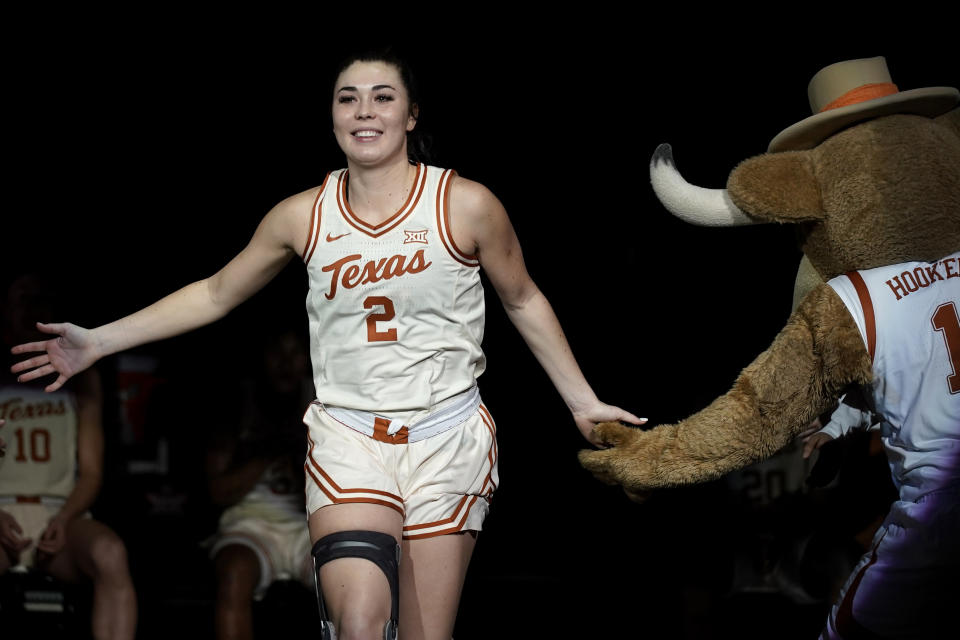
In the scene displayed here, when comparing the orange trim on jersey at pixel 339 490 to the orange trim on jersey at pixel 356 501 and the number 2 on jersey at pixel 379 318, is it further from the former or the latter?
the number 2 on jersey at pixel 379 318

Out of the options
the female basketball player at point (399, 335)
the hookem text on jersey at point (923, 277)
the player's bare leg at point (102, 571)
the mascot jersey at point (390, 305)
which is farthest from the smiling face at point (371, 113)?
the player's bare leg at point (102, 571)

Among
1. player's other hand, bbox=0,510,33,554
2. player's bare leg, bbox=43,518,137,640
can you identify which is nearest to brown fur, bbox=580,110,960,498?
player's bare leg, bbox=43,518,137,640

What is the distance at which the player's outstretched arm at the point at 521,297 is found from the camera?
2.63m

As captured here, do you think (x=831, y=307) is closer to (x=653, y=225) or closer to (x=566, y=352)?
(x=566, y=352)

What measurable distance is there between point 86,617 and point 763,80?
3.85 meters

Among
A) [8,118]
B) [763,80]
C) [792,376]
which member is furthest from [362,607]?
[8,118]

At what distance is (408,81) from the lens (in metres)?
2.75

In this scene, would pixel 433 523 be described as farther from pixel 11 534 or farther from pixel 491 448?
pixel 11 534

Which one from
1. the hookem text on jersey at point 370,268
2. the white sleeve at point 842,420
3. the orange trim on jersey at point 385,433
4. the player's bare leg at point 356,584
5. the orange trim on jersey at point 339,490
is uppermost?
the hookem text on jersey at point 370,268

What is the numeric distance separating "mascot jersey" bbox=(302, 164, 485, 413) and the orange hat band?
0.99 metres

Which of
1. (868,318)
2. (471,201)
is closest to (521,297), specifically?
(471,201)

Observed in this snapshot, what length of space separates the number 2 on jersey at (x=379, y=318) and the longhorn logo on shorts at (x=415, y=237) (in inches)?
5.9

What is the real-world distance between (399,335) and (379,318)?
6 centimetres

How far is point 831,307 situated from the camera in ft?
8.06
